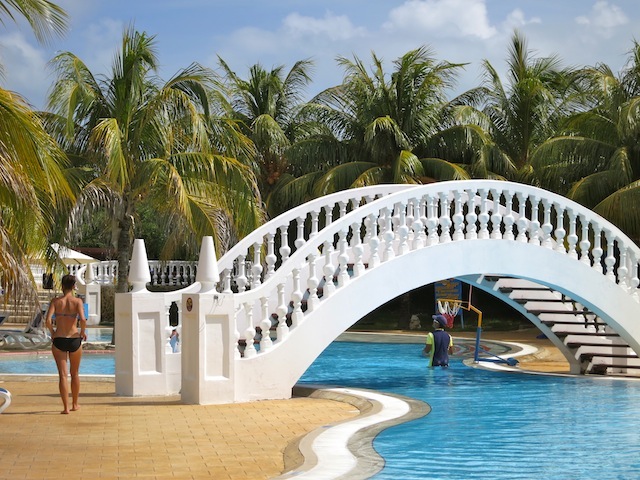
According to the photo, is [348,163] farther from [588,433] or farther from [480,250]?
[588,433]

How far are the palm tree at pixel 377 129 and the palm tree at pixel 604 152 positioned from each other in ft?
11.3

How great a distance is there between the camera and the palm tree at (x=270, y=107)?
35.6 m

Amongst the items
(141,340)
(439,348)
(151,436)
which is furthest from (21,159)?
(439,348)

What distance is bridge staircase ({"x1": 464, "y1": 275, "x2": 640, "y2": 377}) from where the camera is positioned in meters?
17.6

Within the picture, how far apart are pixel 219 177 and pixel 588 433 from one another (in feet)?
38.6

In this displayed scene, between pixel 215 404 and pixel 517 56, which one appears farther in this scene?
pixel 517 56

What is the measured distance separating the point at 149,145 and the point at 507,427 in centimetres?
1205

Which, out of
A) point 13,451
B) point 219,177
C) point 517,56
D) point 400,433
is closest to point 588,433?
point 400,433

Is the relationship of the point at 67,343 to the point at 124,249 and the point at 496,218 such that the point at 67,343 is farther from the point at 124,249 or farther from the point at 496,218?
the point at 124,249

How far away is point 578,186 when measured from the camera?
2672 cm

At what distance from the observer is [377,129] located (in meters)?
32.2

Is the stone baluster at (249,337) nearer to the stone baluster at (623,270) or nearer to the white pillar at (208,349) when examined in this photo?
the white pillar at (208,349)

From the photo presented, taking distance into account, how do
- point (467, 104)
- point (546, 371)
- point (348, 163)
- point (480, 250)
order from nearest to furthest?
1. point (480, 250)
2. point (546, 371)
3. point (348, 163)
4. point (467, 104)

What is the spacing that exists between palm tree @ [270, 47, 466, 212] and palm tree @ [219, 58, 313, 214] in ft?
6.52
